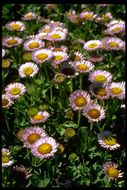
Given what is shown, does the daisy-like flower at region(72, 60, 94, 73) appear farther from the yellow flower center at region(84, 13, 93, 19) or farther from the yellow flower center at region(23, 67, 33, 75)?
the yellow flower center at region(84, 13, 93, 19)

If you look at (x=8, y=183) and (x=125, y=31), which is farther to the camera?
(x=125, y=31)

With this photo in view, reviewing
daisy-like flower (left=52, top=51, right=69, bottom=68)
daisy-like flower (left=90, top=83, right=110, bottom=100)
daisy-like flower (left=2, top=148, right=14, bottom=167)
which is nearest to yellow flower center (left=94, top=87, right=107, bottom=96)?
daisy-like flower (left=90, top=83, right=110, bottom=100)

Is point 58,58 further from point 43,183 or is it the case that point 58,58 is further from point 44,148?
point 43,183

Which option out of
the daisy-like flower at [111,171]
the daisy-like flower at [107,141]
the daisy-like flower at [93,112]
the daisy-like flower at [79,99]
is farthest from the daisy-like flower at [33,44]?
the daisy-like flower at [111,171]

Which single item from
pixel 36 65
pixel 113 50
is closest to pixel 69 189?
pixel 36 65

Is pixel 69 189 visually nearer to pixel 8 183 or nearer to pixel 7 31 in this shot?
pixel 8 183

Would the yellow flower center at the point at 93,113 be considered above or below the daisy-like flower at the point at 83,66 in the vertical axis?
below

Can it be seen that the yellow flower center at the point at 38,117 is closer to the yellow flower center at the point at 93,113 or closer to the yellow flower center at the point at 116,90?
the yellow flower center at the point at 93,113
